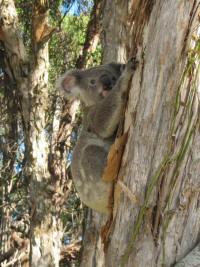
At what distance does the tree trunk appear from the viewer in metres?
1.51

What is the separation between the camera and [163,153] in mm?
1560

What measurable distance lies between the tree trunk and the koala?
376 mm

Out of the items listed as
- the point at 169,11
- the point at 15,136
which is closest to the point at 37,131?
the point at 15,136

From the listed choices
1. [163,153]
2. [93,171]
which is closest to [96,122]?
[93,171]

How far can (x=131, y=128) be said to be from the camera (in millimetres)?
1709

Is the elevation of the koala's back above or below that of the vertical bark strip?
below

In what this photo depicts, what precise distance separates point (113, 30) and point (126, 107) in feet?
8.19

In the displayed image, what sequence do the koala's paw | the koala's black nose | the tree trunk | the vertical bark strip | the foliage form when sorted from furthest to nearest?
the vertical bark strip < the foliage < the koala's black nose < the koala's paw < the tree trunk

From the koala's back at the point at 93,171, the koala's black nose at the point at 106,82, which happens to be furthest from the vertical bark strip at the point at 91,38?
the koala's back at the point at 93,171

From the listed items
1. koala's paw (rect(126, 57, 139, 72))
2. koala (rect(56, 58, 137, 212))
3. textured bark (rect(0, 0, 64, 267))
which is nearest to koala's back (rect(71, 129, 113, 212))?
koala (rect(56, 58, 137, 212))

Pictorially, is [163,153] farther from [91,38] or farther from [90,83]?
[91,38]

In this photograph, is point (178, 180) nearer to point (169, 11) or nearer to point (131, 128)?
point (131, 128)

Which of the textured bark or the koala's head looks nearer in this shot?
the koala's head

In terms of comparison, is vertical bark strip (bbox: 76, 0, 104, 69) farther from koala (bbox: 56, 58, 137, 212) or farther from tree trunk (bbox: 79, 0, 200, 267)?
tree trunk (bbox: 79, 0, 200, 267)
